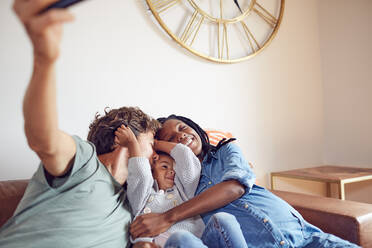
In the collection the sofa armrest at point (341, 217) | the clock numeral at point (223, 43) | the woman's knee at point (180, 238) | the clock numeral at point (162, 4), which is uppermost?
the clock numeral at point (162, 4)

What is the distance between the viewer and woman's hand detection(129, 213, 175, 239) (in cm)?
78

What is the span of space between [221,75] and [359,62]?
42.6 inches

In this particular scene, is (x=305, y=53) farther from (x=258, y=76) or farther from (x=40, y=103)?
(x=40, y=103)

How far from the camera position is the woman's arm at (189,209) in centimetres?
79

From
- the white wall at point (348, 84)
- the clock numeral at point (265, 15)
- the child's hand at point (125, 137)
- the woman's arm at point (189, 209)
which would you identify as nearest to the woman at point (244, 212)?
the woman's arm at point (189, 209)

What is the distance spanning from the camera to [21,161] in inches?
45.8

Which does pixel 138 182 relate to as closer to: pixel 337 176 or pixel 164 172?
pixel 164 172

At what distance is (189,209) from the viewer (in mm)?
840

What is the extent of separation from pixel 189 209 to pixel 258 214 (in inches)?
8.3

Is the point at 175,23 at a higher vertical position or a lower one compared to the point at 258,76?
higher

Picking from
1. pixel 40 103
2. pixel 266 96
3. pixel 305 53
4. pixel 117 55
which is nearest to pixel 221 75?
pixel 266 96

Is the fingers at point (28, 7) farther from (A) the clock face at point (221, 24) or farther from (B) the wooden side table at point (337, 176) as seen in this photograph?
(B) the wooden side table at point (337, 176)

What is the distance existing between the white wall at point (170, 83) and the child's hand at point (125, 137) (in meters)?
0.42

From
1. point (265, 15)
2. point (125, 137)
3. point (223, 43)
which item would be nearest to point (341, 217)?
point (125, 137)
